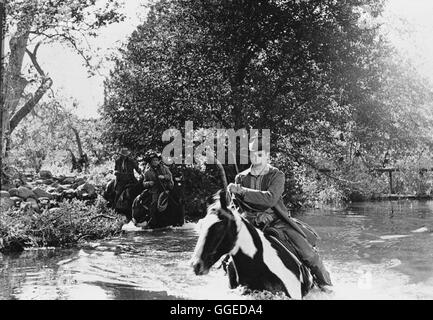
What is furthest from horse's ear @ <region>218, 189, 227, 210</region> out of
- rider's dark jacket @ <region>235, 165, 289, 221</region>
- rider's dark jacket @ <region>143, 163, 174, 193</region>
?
rider's dark jacket @ <region>143, 163, 174, 193</region>

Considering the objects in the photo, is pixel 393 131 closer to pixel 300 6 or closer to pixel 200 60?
pixel 300 6

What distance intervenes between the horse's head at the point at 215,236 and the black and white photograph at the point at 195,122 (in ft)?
4.58

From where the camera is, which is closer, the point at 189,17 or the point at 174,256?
the point at 174,256

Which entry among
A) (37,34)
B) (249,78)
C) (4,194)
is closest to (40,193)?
(4,194)

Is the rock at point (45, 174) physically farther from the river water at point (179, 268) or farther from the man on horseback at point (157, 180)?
the river water at point (179, 268)

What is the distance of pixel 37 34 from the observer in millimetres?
12516

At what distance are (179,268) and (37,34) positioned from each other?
6706 mm

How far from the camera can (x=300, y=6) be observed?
11.8 meters

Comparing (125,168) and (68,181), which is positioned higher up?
(125,168)

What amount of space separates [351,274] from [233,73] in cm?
492

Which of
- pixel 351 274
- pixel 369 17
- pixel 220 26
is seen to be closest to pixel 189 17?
pixel 220 26

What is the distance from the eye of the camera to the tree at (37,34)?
1203 cm

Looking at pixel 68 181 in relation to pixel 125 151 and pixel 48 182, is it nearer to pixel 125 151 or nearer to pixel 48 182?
pixel 48 182

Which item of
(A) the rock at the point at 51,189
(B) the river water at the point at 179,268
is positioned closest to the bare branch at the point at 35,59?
(A) the rock at the point at 51,189
